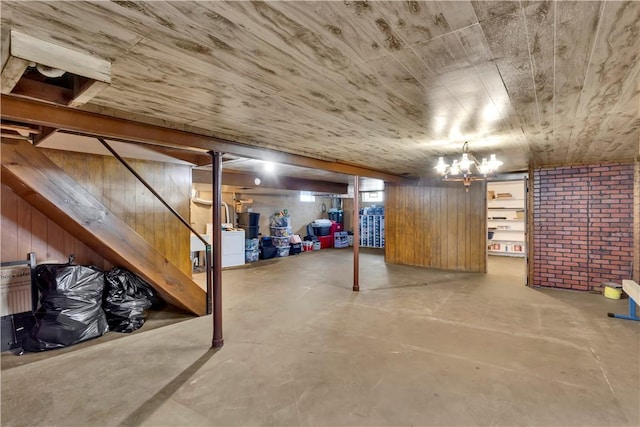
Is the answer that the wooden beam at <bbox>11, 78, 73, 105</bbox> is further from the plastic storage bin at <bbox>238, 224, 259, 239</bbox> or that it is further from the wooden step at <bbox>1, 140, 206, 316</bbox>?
the plastic storage bin at <bbox>238, 224, 259, 239</bbox>

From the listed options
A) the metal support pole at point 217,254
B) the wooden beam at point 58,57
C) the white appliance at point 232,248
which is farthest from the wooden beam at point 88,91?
the white appliance at point 232,248

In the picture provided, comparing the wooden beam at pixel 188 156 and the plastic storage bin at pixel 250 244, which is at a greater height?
the wooden beam at pixel 188 156

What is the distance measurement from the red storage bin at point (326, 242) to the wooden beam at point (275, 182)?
2.33 metres

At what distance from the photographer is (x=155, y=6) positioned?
1021 millimetres

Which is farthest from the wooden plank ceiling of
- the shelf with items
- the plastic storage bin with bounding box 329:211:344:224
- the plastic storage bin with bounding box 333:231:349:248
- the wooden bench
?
the plastic storage bin with bounding box 329:211:344:224

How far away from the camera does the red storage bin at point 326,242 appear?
34.1ft

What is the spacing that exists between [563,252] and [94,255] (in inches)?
277

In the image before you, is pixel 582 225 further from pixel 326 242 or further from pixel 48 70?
pixel 326 242

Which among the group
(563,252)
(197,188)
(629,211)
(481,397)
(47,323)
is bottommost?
(481,397)

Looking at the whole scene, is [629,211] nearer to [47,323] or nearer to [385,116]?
[385,116]

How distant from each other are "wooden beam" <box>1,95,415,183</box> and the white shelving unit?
293 inches

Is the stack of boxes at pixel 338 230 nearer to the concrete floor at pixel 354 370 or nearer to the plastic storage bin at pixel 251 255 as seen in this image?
the plastic storage bin at pixel 251 255

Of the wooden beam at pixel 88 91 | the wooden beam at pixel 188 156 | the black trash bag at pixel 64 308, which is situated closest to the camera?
the wooden beam at pixel 88 91

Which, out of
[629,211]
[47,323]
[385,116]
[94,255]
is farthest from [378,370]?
[629,211]
